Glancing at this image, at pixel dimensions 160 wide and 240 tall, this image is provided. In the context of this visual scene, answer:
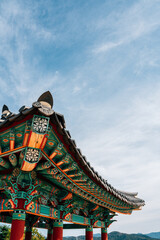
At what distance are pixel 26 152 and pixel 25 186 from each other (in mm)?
2035

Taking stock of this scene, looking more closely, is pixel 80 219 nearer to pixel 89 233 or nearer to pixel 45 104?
pixel 89 233

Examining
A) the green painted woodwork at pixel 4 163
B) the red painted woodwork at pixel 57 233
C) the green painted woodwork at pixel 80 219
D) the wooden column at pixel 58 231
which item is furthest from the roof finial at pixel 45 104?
the green painted woodwork at pixel 80 219

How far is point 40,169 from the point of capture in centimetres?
767

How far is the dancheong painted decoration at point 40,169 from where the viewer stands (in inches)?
241

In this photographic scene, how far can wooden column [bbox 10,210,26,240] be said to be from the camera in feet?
22.6

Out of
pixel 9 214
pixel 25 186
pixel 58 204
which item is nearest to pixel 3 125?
pixel 25 186

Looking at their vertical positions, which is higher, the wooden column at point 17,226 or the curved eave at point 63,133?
the curved eave at point 63,133

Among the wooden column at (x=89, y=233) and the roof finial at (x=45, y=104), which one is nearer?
the roof finial at (x=45, y=104)

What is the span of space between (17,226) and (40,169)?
1998 mm

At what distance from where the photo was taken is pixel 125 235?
118 metres

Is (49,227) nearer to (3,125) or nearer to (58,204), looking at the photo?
(58,204)

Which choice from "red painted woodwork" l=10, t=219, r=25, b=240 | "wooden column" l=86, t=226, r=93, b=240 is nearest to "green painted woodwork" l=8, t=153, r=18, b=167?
"red painted woodwork" l=10, t=219, r=25, b=240

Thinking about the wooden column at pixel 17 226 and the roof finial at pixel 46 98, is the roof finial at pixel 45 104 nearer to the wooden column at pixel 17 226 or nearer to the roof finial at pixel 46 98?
the roof finial at pixel 46 98

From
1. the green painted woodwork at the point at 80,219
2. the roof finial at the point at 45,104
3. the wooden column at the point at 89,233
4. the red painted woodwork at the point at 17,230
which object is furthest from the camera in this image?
the wooden column at the point at 89,233
